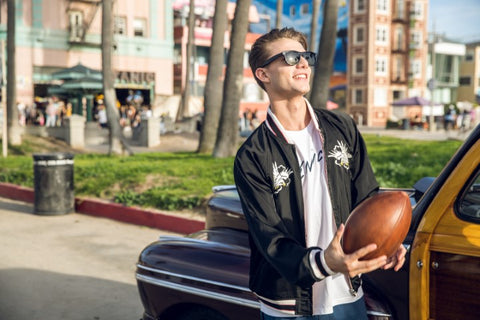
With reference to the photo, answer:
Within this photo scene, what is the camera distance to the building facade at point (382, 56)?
194 ft

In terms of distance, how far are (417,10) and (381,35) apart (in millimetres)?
5549

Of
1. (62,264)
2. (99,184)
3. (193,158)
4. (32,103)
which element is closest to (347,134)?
(62,264)

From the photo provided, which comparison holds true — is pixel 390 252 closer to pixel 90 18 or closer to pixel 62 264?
pixel 62 264

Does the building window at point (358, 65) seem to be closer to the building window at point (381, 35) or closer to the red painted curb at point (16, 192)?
the building window at point (381, 35)

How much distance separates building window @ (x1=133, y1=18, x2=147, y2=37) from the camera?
40500 millimetres

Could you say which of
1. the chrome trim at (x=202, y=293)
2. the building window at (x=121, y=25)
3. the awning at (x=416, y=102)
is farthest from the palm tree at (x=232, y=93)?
the awning at (x=416, y=102)

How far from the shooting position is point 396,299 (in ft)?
8.74

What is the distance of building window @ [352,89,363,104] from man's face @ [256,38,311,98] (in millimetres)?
58747

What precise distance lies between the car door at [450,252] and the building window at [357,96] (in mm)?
58627

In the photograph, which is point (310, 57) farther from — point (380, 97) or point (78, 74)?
point (380, 97)

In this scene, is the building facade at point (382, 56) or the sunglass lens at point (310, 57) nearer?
the sunglass lens at point (310, 57)

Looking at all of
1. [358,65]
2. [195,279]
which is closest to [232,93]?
[195,279]

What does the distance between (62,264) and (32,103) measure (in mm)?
29706

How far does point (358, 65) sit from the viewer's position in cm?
6041
